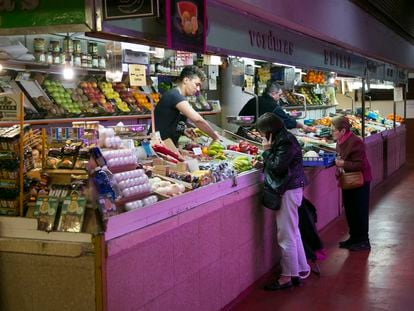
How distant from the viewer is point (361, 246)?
756 centimetres

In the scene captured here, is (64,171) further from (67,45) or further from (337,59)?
(337,59)

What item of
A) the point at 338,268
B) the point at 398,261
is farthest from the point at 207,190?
the point at 398,261

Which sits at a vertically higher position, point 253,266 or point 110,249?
point 110,249

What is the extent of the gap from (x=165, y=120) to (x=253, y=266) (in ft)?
5.80

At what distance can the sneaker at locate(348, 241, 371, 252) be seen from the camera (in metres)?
7.53

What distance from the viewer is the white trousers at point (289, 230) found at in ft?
18.9

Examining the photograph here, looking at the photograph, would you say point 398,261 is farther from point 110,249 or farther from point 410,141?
point 410,141

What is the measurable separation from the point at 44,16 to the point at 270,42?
359 centimetres

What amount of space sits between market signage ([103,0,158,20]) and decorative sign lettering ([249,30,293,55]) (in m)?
2.75

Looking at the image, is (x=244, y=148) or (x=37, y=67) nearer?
(x=244, y=148)

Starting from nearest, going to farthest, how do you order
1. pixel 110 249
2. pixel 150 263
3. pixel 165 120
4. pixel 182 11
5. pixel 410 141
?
pixel 110 249
pixel 150 263
pixel 182 11
pixel 165 120
pixel 410 141

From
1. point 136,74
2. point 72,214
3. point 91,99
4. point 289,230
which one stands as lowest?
point 289,230

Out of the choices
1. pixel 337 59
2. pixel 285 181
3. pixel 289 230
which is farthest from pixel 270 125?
pixel 337 59

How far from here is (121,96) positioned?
952cm
